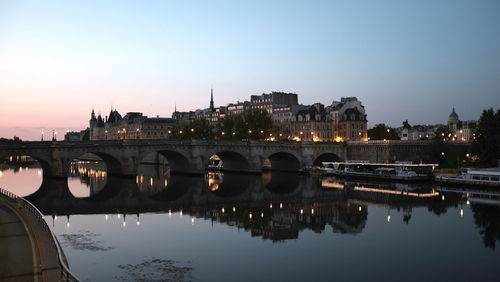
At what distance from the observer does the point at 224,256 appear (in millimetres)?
30234

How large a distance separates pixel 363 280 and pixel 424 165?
213 ft

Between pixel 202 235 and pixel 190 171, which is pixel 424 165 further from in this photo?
pixel 202 235

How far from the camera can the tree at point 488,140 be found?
249 ft

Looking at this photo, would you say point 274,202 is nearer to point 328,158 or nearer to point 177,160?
point 177,160

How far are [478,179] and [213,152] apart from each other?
44.1 metres

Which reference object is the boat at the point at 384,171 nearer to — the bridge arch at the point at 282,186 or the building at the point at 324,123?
the bridge arch at the point at 282,186

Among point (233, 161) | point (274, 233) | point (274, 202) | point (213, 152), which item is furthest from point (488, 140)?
point (274, 233)

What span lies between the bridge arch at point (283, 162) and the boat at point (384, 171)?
23.1 ft

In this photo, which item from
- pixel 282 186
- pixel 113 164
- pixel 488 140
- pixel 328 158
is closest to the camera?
pixel 282 186

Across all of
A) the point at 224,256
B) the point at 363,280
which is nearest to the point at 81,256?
the point at 224,256

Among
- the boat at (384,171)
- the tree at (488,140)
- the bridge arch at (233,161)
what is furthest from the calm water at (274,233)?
the bridge arch at (233,161)

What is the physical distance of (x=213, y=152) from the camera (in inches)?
3521

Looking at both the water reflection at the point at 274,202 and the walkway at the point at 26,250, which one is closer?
the walkway at the point at 26,250

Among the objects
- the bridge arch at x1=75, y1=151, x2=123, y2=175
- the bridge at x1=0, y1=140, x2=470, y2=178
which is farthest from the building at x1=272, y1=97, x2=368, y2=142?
the bridge arch at x1=75, y1=151, x2=123, y2=175
